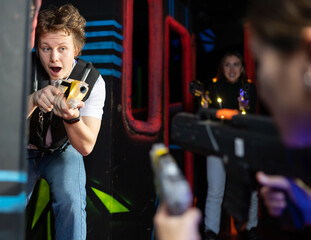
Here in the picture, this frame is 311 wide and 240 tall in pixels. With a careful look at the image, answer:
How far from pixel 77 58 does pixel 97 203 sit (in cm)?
95

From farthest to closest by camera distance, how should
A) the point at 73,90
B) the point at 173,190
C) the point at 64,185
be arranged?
the point at 64,185
the point at 73,90
the point at 173,190

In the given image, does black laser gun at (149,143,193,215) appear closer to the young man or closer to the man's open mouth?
the young man

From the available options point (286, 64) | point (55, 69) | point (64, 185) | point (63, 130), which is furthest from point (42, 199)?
point (286, 64)

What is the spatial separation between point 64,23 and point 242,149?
1.43 m

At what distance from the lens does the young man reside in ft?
5.97

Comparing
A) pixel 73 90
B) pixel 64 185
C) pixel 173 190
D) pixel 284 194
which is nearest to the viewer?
pixel 173 190

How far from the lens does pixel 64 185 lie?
1.82 meters

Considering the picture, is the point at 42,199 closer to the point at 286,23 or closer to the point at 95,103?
the point at 95,103

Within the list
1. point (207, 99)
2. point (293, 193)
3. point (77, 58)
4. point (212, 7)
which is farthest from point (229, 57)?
point (293, 193)

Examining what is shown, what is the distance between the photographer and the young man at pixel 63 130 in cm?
182

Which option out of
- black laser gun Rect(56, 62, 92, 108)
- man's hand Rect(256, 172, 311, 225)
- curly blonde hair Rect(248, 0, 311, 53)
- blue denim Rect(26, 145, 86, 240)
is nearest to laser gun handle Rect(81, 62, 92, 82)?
black laser gun Rect(56, 62, 92, 108)

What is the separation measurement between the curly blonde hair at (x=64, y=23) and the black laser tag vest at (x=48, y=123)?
0.18 m

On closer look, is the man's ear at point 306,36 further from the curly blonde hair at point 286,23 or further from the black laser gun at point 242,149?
the black laser gun at point 242,149

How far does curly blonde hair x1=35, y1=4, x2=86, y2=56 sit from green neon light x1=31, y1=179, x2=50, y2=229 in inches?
33.5
